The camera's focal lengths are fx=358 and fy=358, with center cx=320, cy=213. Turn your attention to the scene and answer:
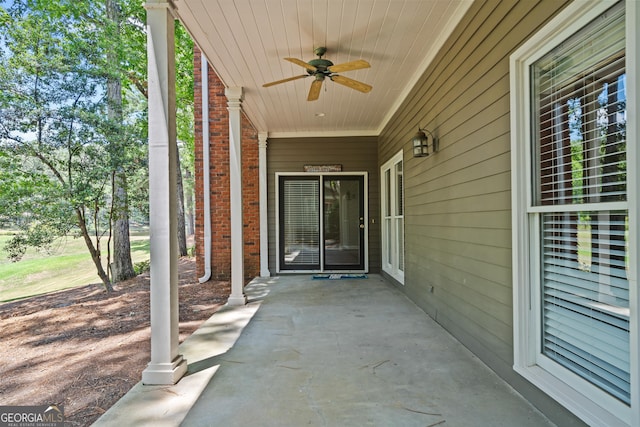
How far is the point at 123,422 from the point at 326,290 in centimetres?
367

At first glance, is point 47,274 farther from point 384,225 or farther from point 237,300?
point 384,225

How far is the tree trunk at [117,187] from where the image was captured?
5840 mm

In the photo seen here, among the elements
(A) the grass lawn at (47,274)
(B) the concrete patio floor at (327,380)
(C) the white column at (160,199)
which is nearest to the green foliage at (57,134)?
(A) the grass lawn at (47,274)

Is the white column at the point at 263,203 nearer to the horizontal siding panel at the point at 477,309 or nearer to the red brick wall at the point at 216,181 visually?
the red brick wall at the point at 216,181

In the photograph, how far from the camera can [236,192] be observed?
4379 mm

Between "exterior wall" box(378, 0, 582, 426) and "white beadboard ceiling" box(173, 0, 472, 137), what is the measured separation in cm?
27

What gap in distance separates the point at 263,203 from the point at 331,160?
5.02ft

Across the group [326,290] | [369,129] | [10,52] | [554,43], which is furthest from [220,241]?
[554,43]

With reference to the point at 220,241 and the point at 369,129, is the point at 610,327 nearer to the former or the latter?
the point at 369,129

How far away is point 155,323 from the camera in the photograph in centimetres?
234

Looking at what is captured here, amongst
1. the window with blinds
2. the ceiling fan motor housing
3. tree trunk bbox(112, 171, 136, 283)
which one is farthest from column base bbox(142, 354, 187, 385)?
tree trunk bbox(112, 171, 136, 283)

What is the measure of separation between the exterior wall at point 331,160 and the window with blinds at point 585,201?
4.80 meters

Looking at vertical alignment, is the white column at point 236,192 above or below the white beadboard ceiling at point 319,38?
below

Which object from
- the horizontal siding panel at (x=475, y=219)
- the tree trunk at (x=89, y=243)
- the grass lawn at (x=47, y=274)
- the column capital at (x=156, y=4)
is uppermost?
the column capital at (x=156, y=4)
